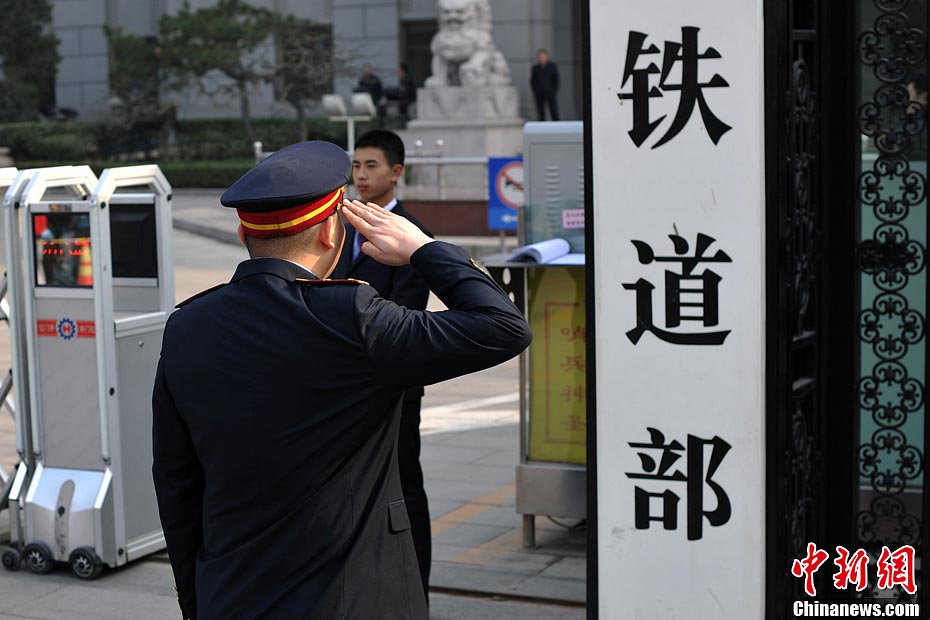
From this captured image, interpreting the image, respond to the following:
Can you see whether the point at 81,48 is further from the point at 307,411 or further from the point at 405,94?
the point at 307,411

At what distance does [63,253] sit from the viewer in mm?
5758

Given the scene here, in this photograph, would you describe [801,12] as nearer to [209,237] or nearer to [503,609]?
[503,609]

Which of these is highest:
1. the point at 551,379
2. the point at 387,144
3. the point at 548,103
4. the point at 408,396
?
the point at 548,103

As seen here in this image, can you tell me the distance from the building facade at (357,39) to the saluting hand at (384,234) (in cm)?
2823

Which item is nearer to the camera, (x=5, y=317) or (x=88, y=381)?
(x=88, y=381)

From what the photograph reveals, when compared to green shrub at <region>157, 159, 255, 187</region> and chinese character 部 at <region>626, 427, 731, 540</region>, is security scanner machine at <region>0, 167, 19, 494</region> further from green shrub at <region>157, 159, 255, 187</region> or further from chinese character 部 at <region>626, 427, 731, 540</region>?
green shrub at <region>157, 159, 255, 187</region>

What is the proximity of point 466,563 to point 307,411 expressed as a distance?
11.6 ft

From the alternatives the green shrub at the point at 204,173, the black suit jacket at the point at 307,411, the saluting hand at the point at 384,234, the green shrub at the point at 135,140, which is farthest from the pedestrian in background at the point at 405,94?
the black suit jacket at the point at 307,411

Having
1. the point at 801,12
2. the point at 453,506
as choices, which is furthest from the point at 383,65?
the point at 801,12

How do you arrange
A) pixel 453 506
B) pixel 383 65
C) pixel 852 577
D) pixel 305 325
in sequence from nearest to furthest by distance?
pixel 305 325
pixel 852 577
pixel 453 506
pixel 383 65

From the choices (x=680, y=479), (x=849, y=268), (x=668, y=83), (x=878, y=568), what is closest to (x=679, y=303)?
(x=680, y=479)

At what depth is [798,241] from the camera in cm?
410

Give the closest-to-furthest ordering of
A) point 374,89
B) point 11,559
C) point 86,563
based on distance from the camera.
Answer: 1. point 86,563
2. point 11,559
3. point 374,89

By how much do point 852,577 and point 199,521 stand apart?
258 cm
